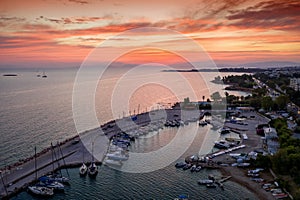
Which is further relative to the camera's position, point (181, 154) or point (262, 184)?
point (181, 154)

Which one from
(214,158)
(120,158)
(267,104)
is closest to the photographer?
(120,158)

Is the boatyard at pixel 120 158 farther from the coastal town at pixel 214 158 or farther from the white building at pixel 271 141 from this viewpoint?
the white building at pixel 271 141

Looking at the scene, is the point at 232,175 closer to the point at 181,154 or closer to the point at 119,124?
the point at 181,154

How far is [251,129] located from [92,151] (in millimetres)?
9919

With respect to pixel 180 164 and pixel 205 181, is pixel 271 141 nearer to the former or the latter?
pixel 180 164

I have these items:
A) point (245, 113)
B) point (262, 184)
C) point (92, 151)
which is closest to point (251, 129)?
point (245, 113)

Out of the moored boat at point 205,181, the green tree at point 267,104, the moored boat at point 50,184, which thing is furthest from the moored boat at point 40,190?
the green tree at point 267,104

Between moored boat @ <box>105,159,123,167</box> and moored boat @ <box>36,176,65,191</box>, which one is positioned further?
moored boat @ <box>105,159,123,167</box>

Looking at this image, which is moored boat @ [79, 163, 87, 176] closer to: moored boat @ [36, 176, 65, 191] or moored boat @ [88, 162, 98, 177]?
moored boat @ [88, 162, 98, 177]

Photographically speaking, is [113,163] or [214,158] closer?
[113,163]

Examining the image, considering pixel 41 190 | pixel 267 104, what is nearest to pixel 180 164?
pixel 41 190

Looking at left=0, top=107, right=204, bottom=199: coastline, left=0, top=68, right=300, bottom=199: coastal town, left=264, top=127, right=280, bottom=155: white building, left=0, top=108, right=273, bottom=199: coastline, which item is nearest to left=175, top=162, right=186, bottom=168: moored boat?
left=0, top=68, right=300, bottom=199: coastal town

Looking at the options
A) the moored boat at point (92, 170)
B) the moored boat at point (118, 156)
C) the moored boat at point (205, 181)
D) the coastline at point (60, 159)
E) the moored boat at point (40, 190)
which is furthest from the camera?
the moored boat at point (118, 156)

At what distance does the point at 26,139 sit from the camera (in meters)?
15.8
